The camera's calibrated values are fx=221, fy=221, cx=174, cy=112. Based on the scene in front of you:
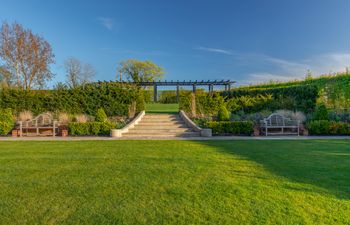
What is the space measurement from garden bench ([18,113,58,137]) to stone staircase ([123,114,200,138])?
338 cm

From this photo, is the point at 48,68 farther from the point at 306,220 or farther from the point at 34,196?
the point at 306,220

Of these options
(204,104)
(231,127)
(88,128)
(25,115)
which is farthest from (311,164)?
(25,115)

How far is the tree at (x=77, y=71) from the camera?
24875mm

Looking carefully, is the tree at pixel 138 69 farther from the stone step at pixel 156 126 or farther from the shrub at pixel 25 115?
the stone step at pixel 156 126

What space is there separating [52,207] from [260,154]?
460cm

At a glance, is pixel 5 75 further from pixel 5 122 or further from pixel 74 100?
pixel 5 122

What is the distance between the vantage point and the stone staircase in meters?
9.59

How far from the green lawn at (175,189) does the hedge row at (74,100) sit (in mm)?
7302

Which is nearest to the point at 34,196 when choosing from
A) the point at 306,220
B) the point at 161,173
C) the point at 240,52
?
the point at 161,173

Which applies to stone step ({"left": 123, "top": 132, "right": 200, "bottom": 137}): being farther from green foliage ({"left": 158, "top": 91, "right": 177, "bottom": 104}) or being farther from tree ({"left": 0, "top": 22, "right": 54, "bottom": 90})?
green foliage ({"left": 158, "top": 91, "right": 177, "bottom": 104})

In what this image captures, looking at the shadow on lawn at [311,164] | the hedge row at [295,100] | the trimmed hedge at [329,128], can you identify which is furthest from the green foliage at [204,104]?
the shadow on lawn at [311,164]

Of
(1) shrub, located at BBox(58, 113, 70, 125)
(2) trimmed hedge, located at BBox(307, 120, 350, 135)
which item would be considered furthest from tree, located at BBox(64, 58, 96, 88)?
(2) trimmed hedge, located at BBox(307, 120, 350, 135)

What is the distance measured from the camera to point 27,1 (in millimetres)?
13359

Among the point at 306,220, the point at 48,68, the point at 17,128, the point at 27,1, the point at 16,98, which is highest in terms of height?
the point at 27,1
